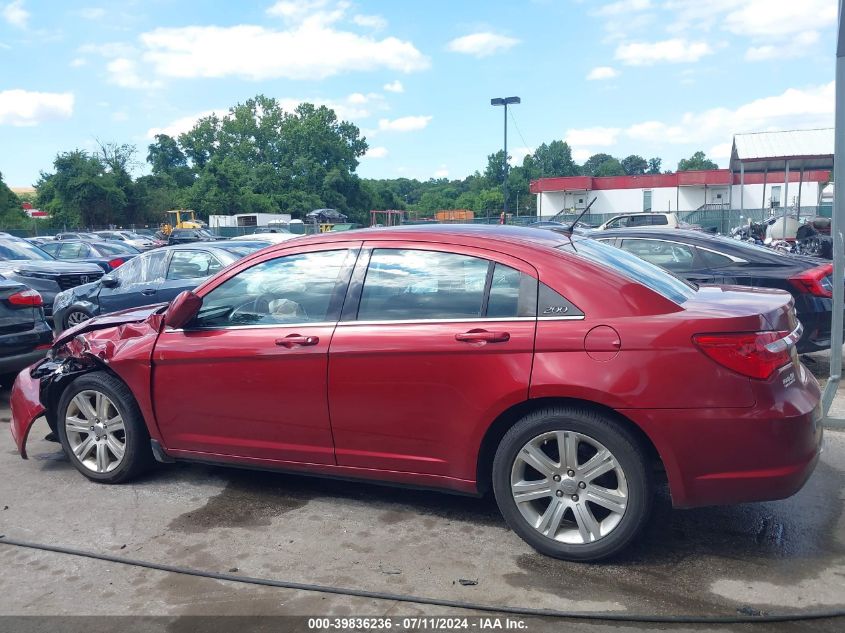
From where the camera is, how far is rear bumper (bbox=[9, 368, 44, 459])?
17.0 ft

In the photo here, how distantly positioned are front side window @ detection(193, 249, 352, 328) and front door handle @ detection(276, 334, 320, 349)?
119 mm

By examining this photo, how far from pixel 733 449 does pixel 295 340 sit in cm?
233

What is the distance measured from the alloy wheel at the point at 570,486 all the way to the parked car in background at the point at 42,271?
413 inches

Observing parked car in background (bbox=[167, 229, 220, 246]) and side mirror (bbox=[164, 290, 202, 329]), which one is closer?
side mirror (bbox=[164, 290, 202, 329])

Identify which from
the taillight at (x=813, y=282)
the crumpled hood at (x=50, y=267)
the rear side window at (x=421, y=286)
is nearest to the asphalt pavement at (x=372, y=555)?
the rear side window at (x=421, y=286)

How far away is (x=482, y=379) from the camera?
376 centimetres

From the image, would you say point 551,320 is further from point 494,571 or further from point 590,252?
point 494,571

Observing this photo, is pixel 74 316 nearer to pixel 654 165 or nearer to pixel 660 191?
pixel 660 191

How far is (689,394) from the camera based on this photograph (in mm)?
3445

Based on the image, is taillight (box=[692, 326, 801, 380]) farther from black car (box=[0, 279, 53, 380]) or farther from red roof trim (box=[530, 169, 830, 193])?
red roof trim (box=[530, 169, 830, 193])

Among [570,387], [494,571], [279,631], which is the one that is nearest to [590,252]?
[570,387]

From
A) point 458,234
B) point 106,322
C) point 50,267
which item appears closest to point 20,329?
point 106,322

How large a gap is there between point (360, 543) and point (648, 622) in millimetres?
1553

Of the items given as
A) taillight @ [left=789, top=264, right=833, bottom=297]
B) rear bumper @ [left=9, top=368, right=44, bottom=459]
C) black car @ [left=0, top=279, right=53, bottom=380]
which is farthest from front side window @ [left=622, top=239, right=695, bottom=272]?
black car @ [left=0, top=279, right=53, bottom=380]
